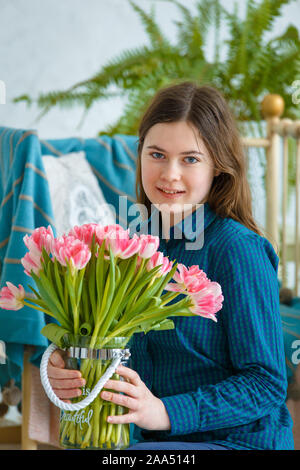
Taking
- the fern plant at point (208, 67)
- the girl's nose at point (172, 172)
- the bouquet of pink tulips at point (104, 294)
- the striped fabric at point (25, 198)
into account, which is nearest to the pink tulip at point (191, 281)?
the bouquet of pink tulips at point (104, 294)

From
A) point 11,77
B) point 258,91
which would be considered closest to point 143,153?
point 258,91

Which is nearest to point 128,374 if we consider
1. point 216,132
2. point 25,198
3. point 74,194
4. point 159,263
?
point 159,263

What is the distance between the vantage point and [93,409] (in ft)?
1.97

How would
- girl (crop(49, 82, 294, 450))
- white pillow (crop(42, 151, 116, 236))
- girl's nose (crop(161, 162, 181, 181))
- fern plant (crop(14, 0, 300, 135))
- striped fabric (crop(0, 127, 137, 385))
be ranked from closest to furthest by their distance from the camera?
girl (crop(49, 82, 294, 450)), girl's nose (crop(161, 162, 181, 181)), striped fabric (crop(0, 127, 137, 385)), white pillow (crop(42, 151, 116, 236)), fern plant (crop(14, 0, 300, 135))

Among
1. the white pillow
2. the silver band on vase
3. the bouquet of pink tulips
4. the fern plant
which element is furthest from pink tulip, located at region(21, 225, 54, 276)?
Result: the fern plant

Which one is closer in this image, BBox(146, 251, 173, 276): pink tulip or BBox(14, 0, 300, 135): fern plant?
BBox(146, 251, 173, 276): pink tulip

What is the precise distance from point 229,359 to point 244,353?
0.06 metres

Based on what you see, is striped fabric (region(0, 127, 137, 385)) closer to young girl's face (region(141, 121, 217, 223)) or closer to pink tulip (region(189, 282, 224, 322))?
young girl's face (region(141, 121, 217, 223))

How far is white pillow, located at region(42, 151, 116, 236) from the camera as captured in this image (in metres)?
1.33

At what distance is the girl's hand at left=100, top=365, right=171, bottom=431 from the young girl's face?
30cm

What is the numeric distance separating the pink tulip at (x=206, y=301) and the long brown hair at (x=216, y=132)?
28 centimetres

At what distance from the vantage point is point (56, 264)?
0.60 metres

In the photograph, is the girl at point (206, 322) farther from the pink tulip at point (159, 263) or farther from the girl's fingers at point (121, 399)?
the pink tulip at point (159, 263)
